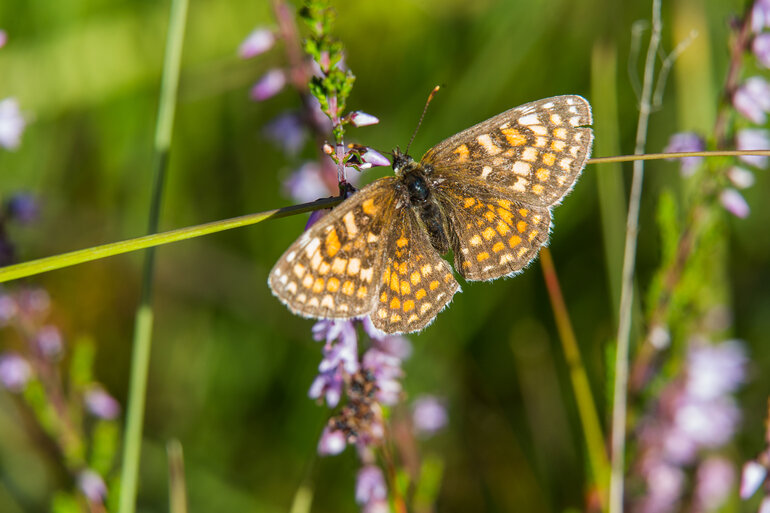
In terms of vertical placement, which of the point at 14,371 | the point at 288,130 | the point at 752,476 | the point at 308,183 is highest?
the point at 288,130

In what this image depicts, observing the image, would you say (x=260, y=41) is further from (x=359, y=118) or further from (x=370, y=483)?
(x=370, y=483)

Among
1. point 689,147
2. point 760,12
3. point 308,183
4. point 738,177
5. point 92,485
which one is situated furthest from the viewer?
point 308,183


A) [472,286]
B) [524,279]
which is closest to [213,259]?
[472,286]

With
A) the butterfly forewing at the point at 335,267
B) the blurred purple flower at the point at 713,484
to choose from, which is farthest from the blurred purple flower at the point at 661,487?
the butterfly forewing at the point at 335,267

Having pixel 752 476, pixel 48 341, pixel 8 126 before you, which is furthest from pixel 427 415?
pixel 8 126

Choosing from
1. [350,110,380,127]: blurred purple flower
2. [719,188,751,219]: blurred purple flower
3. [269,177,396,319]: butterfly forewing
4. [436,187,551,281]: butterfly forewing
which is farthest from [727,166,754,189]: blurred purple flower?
[350,110,380,127]: blurred purple flower

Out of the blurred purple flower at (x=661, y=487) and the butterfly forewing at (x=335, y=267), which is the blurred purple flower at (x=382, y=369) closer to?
the butterfly forewing at (x=335, y=267)

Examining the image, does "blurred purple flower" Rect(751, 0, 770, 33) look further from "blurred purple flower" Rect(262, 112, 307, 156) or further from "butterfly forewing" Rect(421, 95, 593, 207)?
"blurred purple flower" Rect(262, 112, 307, 156)
